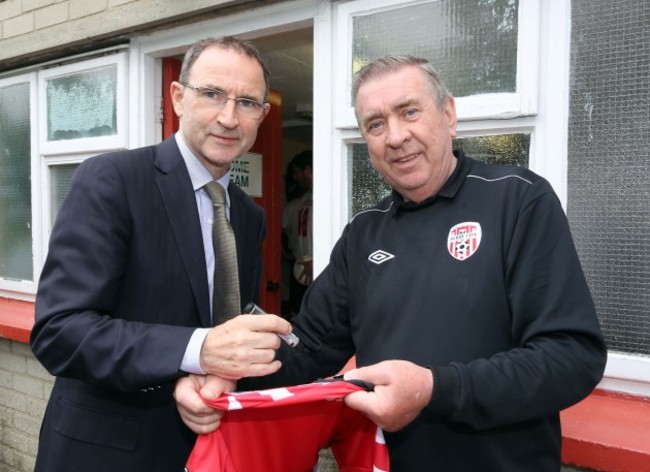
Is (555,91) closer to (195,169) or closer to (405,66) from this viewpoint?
(405,66)

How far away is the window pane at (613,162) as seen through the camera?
1999 millimetres

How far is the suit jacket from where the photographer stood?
1511mm

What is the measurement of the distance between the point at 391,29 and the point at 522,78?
26.0 inches

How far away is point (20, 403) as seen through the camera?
12.8ft

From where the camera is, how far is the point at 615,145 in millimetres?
2045

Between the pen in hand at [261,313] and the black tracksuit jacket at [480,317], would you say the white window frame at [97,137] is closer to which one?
the pen in hand at [261,313]

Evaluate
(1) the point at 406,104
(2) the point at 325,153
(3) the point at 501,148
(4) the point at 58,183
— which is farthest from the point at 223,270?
(4) the point at 58,183

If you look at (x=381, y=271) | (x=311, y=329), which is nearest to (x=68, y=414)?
(x=311, y=329)

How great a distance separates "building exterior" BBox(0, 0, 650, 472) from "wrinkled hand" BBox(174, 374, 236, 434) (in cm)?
125

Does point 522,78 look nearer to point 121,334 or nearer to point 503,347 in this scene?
point 503,347

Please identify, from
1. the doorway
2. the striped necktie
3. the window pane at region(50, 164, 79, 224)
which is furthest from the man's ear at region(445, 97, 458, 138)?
the window pane at region(50, 164, 79, 224)

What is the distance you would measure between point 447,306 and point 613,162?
3.44 ft

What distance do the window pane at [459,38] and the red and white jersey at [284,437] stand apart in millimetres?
1463

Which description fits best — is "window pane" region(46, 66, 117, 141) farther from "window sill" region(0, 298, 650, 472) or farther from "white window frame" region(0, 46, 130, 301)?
"window sill" region(0, 298, 650, 472)
